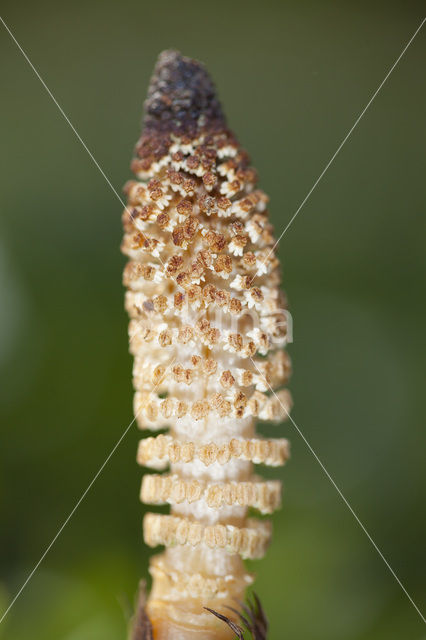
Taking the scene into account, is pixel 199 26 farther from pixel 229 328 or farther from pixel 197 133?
pixel 229 328

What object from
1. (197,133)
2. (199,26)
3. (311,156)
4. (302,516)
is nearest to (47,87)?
(199,26)

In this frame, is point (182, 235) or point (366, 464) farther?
point (366, 464)

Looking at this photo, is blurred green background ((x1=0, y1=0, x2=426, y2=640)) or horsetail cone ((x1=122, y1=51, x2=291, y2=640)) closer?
horsetail cone ((x1=122, y1=51, x2=291, y2=640))

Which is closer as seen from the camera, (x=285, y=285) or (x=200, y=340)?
(x=200, y=340)
